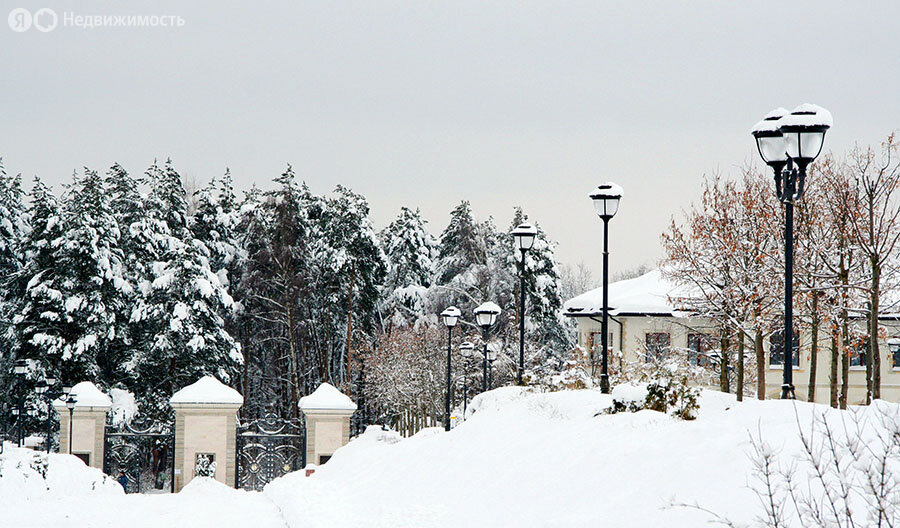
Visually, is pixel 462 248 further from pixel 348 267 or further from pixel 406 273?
pixel 348 267

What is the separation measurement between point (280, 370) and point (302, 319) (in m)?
4.08

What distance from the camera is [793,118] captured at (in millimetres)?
9344

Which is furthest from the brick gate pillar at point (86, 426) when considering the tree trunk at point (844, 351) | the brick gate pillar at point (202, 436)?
the tree trunk at point (844, 351)

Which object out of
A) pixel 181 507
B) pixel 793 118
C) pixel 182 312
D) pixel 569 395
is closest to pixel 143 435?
pixel 182 312

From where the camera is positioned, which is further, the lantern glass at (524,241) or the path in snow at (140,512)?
the lantern glass at (524,241)

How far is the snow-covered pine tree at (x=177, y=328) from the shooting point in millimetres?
35281

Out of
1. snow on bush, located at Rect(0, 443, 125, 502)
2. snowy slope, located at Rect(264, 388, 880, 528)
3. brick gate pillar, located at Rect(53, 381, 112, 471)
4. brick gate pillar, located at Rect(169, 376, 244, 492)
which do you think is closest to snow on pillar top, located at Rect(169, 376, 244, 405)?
brick gate pillar, located at Rect(169, 376, 244, 492)

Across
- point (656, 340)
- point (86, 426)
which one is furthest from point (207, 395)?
point (656, 340)

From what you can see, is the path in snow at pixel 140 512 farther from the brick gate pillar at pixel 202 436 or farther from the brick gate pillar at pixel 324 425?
the brick gate pillar at pixel 324 425

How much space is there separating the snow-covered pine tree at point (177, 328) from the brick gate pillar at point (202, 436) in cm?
1056

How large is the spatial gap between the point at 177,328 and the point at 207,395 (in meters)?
10.7

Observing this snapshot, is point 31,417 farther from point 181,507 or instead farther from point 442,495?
point 442,495

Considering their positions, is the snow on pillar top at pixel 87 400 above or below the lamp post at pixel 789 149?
below

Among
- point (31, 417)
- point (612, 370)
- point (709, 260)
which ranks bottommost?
point (31, 417)
